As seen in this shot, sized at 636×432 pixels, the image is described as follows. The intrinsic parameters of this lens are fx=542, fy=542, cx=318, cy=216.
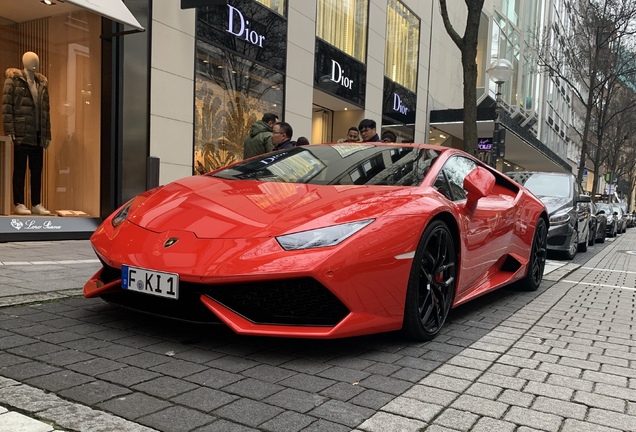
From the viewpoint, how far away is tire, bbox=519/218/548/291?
524 centimetres

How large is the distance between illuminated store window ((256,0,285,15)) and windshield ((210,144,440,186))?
25.7 ft

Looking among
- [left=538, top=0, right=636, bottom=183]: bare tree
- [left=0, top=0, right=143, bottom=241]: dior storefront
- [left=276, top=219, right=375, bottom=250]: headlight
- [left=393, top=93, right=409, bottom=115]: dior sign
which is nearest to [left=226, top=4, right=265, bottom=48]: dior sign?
[left=0, top=0, right=143, bottom=241]: dior storefront

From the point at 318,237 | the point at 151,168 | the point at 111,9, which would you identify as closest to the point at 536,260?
the point at 318,237

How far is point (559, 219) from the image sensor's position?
29.1ft

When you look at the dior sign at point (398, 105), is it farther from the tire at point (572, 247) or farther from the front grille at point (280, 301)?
the front grille at point (280, 301)

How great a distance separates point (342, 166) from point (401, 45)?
15.6m

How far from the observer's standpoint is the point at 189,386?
225cm

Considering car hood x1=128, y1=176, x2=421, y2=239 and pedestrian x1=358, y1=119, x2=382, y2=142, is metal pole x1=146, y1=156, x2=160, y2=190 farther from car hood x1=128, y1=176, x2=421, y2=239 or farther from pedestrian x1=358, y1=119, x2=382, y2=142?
car hood x1=128, y1=176, x2=421, y2=239

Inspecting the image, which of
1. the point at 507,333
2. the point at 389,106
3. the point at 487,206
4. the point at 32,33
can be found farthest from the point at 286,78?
the point at 507,333

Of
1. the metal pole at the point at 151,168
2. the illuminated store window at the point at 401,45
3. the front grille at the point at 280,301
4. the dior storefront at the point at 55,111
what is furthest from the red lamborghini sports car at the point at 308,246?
the illuminated store window at the point at 401,45

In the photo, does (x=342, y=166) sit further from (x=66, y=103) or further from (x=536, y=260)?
(x=66, y=103)

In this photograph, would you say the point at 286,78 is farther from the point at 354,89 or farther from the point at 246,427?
the point at 246,427

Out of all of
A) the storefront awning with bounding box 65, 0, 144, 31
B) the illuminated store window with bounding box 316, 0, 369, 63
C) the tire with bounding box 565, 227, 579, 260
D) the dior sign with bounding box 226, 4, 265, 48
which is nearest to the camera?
the storefront awning with bounding box 65, 0, 144, 31

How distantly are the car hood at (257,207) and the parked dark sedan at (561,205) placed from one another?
6636 mm
